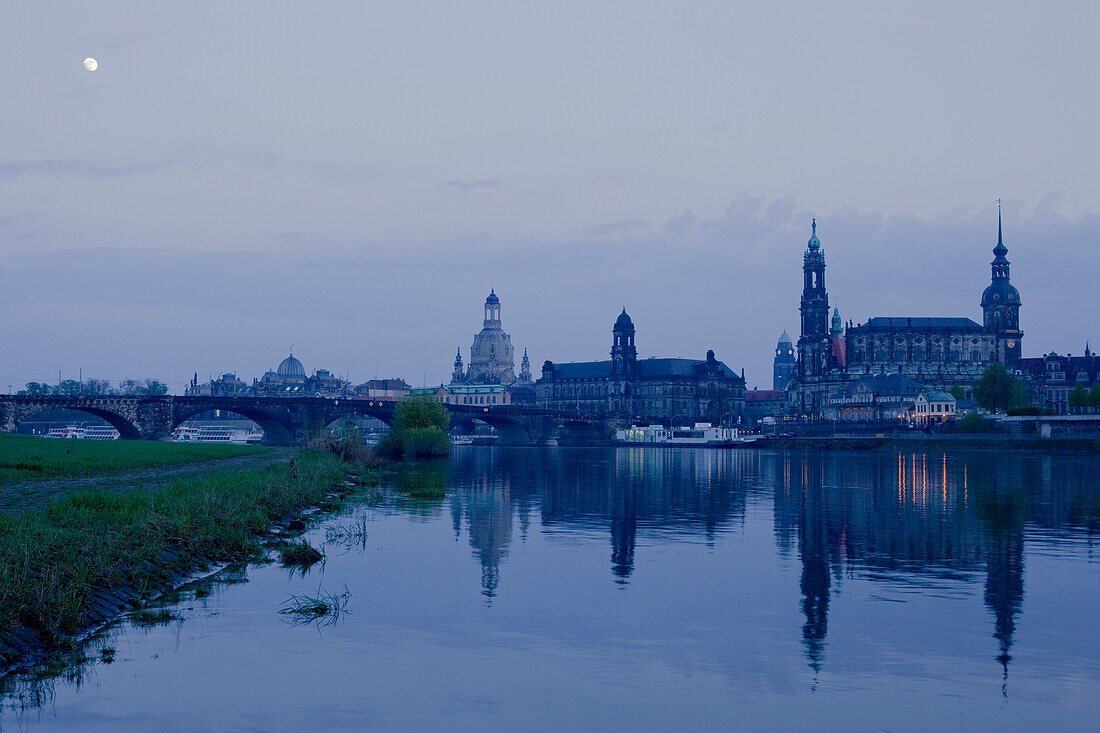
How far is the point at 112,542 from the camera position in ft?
81.6

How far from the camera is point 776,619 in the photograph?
2386 centimetres

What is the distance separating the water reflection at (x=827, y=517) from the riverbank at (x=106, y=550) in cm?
702

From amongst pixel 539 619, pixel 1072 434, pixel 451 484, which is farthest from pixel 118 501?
pixel 1072 434

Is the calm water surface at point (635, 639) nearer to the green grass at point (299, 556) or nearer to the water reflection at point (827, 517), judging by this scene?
the water reflection at point (827, 517)

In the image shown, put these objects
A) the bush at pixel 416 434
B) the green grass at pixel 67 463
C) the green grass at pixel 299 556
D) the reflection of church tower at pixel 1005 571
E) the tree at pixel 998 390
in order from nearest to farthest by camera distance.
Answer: the reflection of church tower at pixel 1005 571
the green grass at pixel 299 556
the green grass at pixel 67 463
the bush at pixel 416 434
the tree at pixel 998 390

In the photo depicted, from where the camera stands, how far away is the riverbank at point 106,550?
18.8 meters

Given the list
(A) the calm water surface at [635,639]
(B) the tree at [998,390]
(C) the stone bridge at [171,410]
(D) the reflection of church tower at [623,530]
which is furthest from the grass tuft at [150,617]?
(B) the tree at [998,390]

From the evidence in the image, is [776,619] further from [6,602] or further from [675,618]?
[6,602]

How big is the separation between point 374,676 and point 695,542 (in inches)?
829

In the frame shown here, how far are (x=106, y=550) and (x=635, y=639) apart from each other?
11.0 meters

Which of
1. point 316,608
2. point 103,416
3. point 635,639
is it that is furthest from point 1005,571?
point 103,416

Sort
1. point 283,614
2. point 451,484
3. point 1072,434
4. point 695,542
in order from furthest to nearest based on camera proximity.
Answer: point 1072,434 < point 451,484 < point 695,542 < point 283,614

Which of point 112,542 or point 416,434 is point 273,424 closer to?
point 416,434

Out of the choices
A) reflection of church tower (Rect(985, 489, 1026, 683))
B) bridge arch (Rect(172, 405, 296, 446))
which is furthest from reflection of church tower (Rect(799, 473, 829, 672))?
bridge arch (Rect(172, 405, 296, 446))
